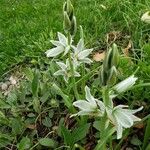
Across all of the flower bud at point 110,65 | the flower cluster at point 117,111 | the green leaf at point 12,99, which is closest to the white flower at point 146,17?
the green leaf at point 12,99

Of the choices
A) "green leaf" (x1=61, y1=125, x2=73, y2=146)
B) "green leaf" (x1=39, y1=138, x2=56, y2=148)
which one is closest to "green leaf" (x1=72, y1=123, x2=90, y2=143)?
"green leaf" (x1=61, y1=125, x2=73, y2=146)

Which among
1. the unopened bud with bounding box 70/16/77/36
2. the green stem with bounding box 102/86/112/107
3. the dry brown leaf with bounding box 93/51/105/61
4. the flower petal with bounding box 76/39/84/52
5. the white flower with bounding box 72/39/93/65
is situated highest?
the unopened bud with bounding box 70/16/77/36

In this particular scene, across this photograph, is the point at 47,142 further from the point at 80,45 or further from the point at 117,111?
the point at 117,111

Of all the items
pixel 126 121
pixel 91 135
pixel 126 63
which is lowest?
pixel 91 135

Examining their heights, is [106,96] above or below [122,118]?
above

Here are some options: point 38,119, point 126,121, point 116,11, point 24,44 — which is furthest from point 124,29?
point 126,121

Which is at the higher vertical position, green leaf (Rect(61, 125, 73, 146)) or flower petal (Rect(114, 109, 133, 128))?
flower petal (Rect(114, 109, 133, 128))

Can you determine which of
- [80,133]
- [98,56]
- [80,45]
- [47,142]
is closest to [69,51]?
[80,45]

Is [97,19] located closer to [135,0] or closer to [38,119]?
[135,0]

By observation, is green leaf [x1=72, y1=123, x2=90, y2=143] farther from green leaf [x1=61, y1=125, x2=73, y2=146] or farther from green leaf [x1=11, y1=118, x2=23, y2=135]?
green leaf [x1=11, y1=118, x2=23, y2=135]

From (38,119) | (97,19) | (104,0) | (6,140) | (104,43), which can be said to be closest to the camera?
(6,140)

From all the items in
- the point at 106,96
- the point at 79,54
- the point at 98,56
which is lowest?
the point at 98,56
